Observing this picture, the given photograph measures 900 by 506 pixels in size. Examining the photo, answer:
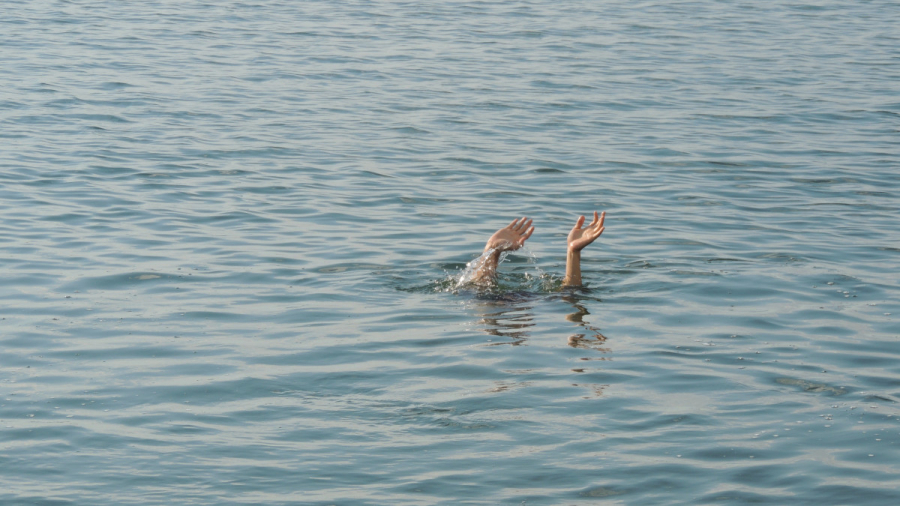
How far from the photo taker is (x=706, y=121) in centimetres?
1803

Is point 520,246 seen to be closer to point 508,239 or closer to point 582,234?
point 508,239

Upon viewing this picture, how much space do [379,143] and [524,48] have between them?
906cm

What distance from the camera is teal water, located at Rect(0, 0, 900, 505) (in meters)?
6.81

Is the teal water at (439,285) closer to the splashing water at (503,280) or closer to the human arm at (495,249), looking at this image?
the splashing water at (503,280)

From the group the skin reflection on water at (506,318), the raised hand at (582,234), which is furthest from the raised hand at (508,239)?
the skin reflection on water at (506,318)

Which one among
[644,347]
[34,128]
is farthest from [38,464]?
[34,128]

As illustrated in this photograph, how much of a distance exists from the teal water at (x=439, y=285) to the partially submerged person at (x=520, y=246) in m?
0.22

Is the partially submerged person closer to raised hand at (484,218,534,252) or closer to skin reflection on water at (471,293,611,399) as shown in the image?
raised hand at (484,218,534,252)

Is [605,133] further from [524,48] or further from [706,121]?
[524,48]

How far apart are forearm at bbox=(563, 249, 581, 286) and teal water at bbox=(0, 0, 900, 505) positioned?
204 millimetres

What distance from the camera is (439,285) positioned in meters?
10.4

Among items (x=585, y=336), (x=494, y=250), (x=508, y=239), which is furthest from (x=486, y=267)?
(x=585, y=336)

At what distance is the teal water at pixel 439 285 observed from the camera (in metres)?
6.81

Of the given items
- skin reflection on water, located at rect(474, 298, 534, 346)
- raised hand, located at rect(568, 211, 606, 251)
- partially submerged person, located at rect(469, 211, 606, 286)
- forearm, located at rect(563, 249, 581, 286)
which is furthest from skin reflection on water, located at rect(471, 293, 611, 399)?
raised hand, located at rect(568, 211, 606, 251)
